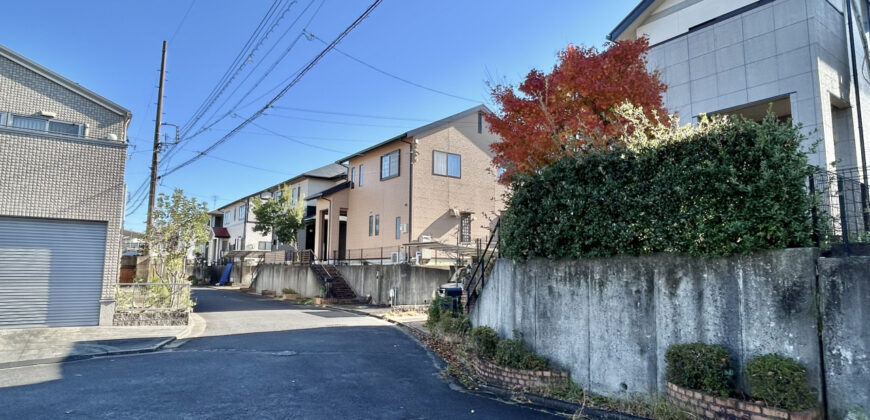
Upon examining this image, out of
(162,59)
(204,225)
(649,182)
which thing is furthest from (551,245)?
(162,59)

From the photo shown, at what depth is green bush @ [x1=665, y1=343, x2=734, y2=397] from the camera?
521 centimetres

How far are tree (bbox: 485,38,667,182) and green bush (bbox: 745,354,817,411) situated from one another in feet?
15.4

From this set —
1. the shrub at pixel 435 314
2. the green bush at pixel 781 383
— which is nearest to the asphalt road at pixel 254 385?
the shrub at pixel 435 314

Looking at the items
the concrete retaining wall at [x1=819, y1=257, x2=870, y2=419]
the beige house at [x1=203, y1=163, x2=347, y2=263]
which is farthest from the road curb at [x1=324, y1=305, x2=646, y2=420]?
the beige house at [x1=203, y1=163, x2=347, y2=263]

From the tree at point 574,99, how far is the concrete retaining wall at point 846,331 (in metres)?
4.45

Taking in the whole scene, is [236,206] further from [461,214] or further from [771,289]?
[771,289]

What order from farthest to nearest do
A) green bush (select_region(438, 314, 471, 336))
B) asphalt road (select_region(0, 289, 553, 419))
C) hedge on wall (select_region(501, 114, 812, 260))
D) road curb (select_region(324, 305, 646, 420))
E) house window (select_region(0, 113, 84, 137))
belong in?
house window (select_region(0, 113, 84, 137)), green bush (select_region(438, 314, 471, 336)), asphalt road (select_region(0, 289, 553, 419)), road curb (select_region(324, 305, 646, 420)), hedge on wall (select_region(501, 114, 812, 260))

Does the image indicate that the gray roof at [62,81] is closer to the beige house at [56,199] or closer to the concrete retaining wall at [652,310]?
the beige house at [56,199]

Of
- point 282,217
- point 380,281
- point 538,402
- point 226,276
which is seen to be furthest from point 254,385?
point 226,276

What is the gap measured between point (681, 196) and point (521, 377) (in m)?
3.48

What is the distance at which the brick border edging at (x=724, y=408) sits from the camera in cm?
468

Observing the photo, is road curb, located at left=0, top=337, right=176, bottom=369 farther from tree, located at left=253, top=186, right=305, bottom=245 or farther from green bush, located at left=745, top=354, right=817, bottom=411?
tree, located at left=253, top=186, right=305, bottom=245

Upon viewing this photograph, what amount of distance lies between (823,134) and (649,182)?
6.05 metres

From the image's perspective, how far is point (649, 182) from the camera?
627 cm
